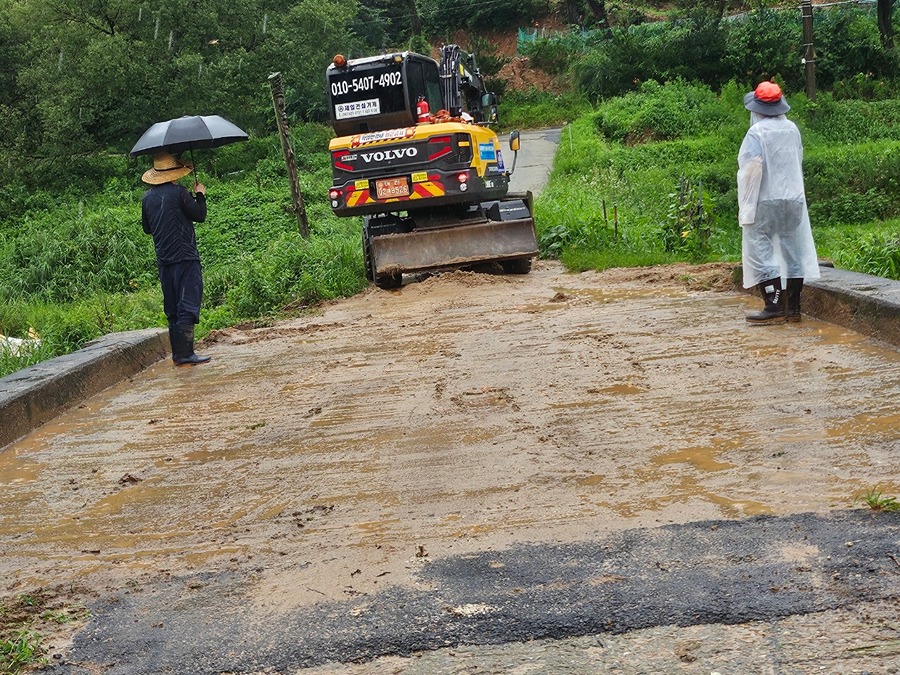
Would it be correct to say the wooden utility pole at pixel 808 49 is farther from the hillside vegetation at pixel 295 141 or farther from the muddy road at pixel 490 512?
the muddy road at pixel 490 512

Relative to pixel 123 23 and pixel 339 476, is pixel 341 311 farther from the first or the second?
pixel 123 23

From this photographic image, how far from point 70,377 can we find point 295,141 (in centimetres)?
2922

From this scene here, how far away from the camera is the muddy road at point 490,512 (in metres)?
3.29

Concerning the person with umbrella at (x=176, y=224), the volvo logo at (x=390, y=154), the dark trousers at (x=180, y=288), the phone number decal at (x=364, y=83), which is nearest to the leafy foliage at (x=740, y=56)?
the phone number decal at (x=364, y=83)

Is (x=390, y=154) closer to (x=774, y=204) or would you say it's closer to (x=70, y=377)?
(x=774, y=204)

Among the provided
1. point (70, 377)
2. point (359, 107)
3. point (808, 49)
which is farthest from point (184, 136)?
point (808, 49)

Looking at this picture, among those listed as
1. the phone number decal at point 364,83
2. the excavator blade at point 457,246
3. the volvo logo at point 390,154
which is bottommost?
the excavator blade at point 457,246

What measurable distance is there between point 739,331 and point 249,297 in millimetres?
7053

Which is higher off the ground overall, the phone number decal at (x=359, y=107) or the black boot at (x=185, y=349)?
the phone number decal at (x=359, y=107)

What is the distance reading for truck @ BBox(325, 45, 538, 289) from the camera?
13.6 metres

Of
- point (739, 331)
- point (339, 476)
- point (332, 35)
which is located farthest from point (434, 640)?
point (332, 35)

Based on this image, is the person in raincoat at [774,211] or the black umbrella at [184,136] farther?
the black umbrella at [184,136]

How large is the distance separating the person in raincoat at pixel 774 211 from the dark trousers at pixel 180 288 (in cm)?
481

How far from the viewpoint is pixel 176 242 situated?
9.45 meters
